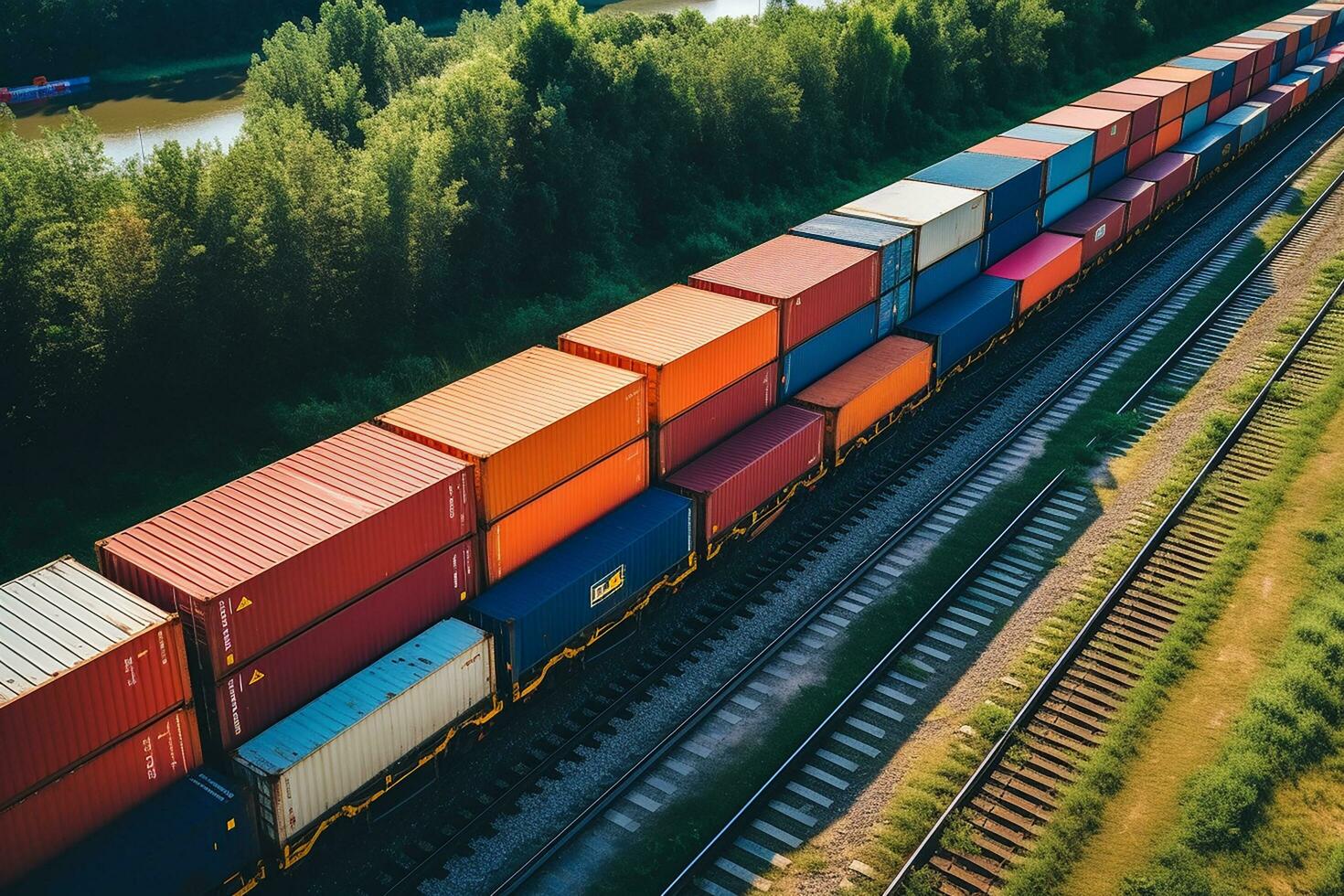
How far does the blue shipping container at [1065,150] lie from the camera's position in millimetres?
49438

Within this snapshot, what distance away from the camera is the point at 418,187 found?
41.6 m

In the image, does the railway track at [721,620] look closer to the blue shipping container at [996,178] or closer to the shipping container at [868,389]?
the shipping container at [868,389]

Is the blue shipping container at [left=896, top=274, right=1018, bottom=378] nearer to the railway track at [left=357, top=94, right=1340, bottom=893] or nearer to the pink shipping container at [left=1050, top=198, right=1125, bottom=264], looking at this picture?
the railway track at [left=357, top=94, right=1340, bottom=893]

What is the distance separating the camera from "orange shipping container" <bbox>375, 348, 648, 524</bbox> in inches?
965

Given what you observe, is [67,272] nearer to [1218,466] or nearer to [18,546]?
[18,546]

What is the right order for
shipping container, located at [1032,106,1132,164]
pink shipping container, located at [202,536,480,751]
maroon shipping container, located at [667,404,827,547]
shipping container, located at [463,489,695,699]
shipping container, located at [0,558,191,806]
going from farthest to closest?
1. shipping container, located at [1032,106,1132,164]
2. maroon shipping container, located at [667,404,827,547]
3. shipping container, located at [463,489,695,699]
4. pink shipping container, located at [202,536,480,751]
5. shipping container, located at [0,558,191,806]

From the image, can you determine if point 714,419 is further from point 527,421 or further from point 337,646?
point 337,646

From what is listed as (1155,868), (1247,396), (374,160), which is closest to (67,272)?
(374,160)

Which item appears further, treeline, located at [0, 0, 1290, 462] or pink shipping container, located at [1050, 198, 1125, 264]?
pink shipping container, located at [1050, 198, 1125, 264]

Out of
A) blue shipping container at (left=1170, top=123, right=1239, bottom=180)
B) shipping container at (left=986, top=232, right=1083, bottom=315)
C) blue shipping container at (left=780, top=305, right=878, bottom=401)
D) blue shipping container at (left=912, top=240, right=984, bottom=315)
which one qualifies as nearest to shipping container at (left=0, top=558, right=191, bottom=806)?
blue shipping container at (left=780, top=305, right=878, bottom=401)

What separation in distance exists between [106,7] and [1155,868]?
96.7 meters

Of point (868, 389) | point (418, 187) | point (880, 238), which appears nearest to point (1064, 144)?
point (880, 238)

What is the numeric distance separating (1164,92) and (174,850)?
203 ft

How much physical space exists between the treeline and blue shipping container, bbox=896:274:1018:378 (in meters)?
15.3
